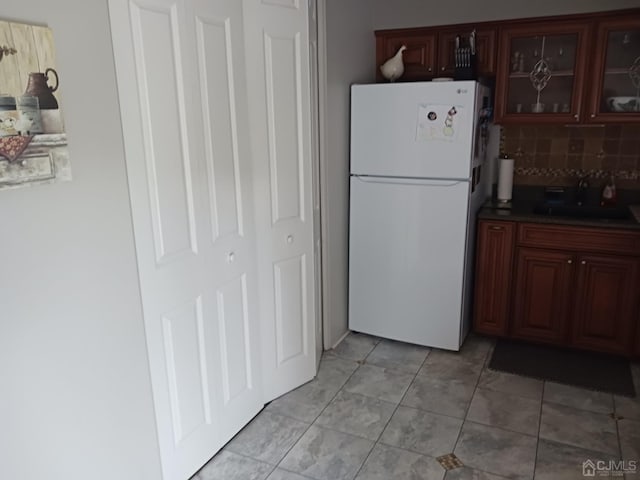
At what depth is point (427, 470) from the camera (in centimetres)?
222

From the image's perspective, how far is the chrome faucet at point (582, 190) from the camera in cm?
335

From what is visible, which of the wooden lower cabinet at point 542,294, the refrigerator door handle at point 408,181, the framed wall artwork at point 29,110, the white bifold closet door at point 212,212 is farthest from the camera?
the wooden lower cabinet at point 542,294

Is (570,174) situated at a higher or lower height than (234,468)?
higher

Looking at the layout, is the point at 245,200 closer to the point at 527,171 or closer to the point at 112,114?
the point at 112,114

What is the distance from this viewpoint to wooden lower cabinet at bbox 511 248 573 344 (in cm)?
309

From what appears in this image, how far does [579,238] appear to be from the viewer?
118 inches

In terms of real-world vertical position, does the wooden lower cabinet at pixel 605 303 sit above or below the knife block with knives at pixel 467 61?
below

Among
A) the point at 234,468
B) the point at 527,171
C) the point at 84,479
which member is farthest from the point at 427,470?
the point at 527,171

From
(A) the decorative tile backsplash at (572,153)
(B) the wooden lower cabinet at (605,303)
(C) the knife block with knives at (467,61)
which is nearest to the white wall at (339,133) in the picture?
(C) the knife block with knives at (467,61)

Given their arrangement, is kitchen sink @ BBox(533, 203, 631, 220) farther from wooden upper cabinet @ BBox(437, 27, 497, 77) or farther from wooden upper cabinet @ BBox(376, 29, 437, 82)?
wooden upper cabinet @ BBox(376, 29, 437, 82)

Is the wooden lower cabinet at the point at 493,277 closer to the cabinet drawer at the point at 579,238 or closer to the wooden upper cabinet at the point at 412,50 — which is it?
the cabinet drawer at the point at 579,238

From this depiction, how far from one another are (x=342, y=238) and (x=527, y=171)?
1.39 m

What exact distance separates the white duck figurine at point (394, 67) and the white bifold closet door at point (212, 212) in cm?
95

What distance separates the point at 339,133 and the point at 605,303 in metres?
1.92
